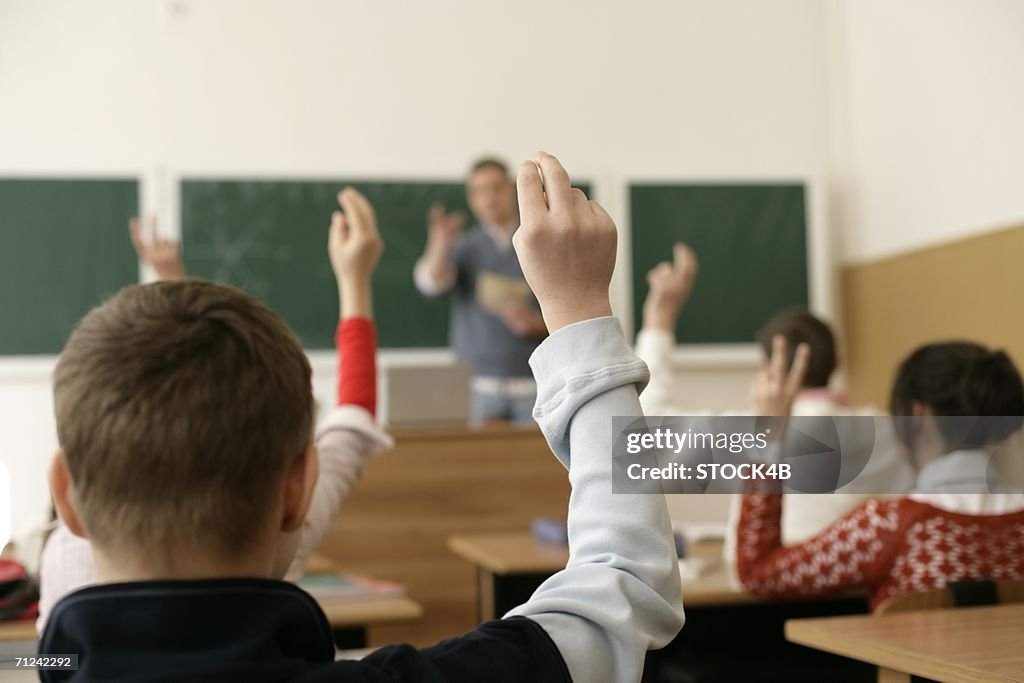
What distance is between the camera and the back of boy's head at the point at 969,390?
1900 millimetres

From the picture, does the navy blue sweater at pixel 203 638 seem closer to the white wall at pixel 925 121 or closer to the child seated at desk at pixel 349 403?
the child seated at desk at pixel 349 403

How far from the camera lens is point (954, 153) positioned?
4859 mm

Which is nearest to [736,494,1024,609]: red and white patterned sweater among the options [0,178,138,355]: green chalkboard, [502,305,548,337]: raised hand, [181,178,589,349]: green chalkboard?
[502,305,548,337]: raised hand

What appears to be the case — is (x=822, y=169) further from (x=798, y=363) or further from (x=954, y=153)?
(x=798, y=363)

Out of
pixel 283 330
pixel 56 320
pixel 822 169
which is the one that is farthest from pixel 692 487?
pixel 822 169

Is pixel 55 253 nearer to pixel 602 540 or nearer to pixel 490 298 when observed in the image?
pixel 490 298

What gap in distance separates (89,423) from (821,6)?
5.95m

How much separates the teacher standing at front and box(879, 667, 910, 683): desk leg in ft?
11.7

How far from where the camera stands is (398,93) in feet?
18.1

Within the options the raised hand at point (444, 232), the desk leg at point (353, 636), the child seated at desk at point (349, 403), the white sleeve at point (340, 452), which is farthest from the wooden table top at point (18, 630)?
the raised hand at point (444, 232)

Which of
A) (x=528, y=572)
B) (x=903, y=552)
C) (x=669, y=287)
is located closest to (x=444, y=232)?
(x=528, y=572)

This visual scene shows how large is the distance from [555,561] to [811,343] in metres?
0.89

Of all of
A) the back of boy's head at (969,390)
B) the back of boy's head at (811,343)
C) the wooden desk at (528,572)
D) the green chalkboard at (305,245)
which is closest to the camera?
the back of boy's head at (969,390)

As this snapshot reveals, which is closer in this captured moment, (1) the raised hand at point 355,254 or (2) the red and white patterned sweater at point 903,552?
(1) the raised hand at point 355,254
